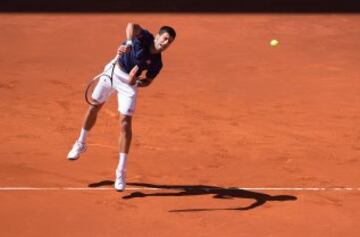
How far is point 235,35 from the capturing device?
61.4 ft

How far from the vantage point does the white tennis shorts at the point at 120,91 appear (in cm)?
940

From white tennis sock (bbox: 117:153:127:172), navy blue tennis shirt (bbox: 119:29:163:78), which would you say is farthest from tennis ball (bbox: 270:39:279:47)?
white tennis sock (bbox: 117:153:127:172)

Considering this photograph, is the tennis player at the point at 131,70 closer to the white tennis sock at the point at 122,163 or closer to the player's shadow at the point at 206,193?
the white tennis sock at the point at 122,163

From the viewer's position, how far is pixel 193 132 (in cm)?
1205

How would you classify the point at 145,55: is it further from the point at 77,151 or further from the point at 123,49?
the point at 77,151

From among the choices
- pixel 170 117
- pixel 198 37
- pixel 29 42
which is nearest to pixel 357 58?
pixel 198 37

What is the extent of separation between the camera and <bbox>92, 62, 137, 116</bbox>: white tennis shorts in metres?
9.40

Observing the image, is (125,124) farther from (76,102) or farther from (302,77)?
(302,77)
